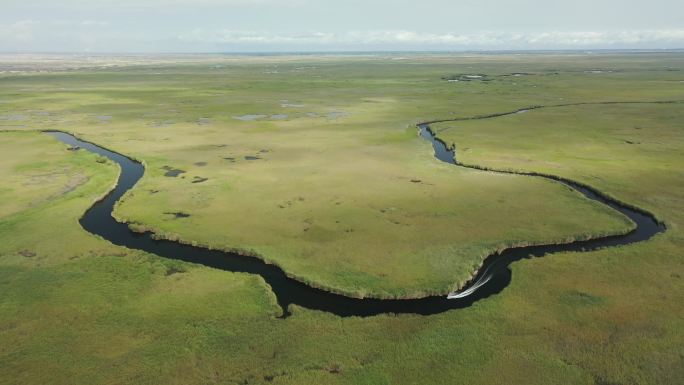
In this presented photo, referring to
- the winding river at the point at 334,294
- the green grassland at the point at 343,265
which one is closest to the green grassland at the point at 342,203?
the green grassland at the point at 343,265

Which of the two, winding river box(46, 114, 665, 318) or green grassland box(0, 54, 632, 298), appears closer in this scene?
winding river box(46, 114, 665, 318)

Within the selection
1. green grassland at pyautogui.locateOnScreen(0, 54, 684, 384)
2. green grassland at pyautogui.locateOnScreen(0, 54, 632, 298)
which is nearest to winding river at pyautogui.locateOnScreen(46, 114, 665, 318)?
green grassland at pyautogui.locateOnScreen(0, 54, 632, 298)

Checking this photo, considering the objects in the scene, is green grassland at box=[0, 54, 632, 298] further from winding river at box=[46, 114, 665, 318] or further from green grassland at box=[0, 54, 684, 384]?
winding river at box=[46, 114, 665, 318]

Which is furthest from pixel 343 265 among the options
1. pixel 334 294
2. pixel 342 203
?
pixel 342 203

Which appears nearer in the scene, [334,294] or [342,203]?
[334,294]

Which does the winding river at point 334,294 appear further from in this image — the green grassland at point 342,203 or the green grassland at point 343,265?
the green grassland at point 343,265

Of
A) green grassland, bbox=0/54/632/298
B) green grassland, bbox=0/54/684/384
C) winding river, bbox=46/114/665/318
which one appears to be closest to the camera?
green grassland, bbox=0/54/684/384

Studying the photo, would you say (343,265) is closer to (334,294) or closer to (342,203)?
(334,294)
